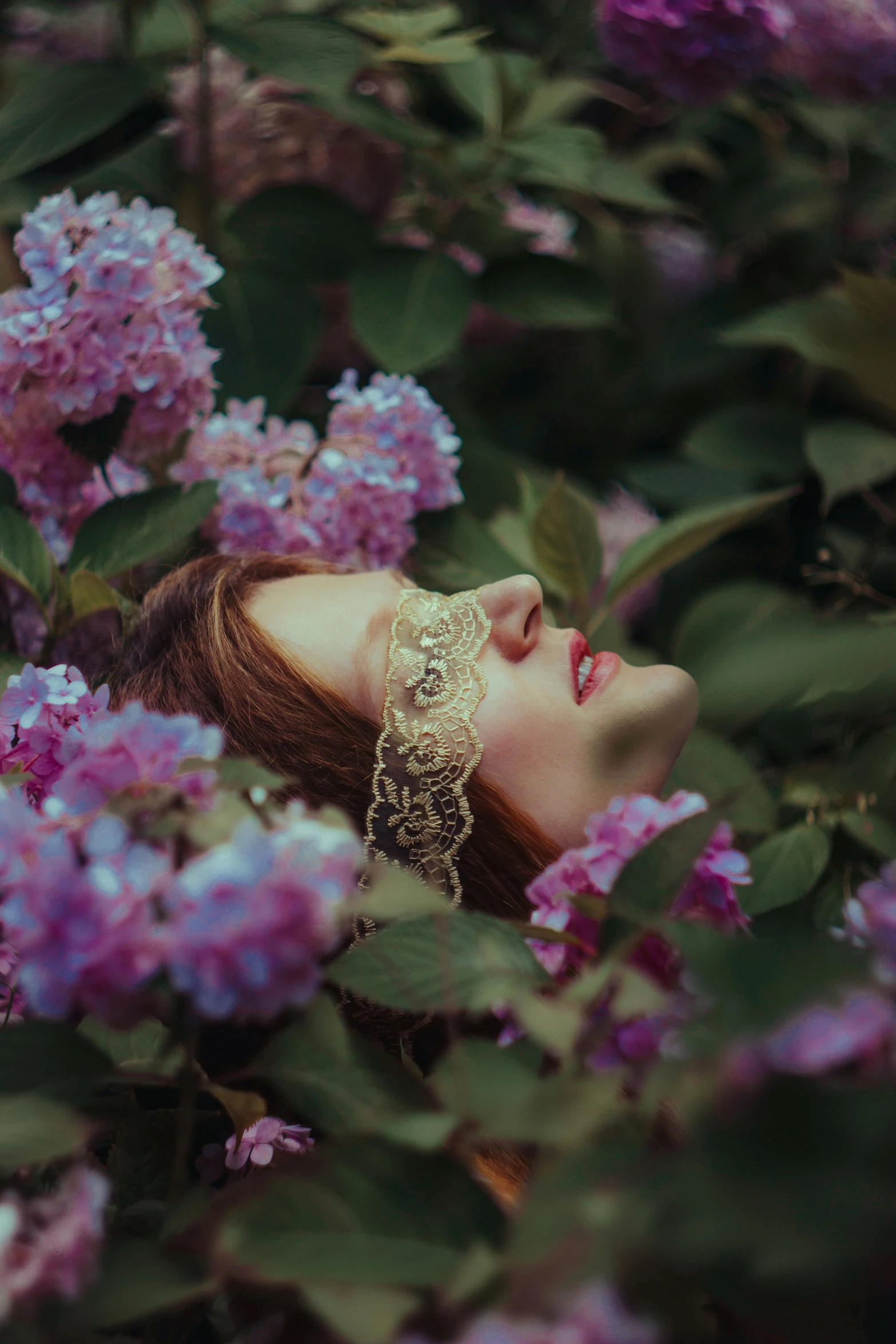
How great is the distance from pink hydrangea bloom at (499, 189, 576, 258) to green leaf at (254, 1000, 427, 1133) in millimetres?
1220

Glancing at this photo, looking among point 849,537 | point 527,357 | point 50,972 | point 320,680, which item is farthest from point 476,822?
point 527,357

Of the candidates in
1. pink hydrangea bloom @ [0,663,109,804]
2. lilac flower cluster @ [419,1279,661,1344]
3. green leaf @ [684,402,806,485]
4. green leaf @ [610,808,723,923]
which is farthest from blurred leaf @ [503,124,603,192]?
lilac flower cluster @ [419,1279,661,1344]

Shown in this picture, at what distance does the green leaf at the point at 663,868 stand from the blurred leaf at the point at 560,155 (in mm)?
996

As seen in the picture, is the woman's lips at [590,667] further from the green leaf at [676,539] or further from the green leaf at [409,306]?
the green leaf at [409,306]

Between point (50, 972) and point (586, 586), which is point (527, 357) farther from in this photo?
point (50, 972)

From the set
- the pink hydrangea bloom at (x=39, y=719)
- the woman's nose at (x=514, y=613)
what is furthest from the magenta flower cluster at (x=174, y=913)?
the woman's nose at (x=514, y=613)

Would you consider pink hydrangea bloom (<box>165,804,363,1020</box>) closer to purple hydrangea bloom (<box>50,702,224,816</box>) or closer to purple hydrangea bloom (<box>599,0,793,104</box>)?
purple hydrangea bloom (<box>50,702,224,816</box>)

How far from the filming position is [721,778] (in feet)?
3.20

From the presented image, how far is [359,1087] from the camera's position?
502mm

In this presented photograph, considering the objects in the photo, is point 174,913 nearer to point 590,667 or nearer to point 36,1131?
point 36,1131

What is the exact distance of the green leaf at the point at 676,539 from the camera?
3.17ft

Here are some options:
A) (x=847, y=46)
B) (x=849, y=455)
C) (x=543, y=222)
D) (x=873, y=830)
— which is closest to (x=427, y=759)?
(x=873, y=830)

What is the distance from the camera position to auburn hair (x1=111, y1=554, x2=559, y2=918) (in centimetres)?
83

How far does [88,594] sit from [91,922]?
1.81ft
